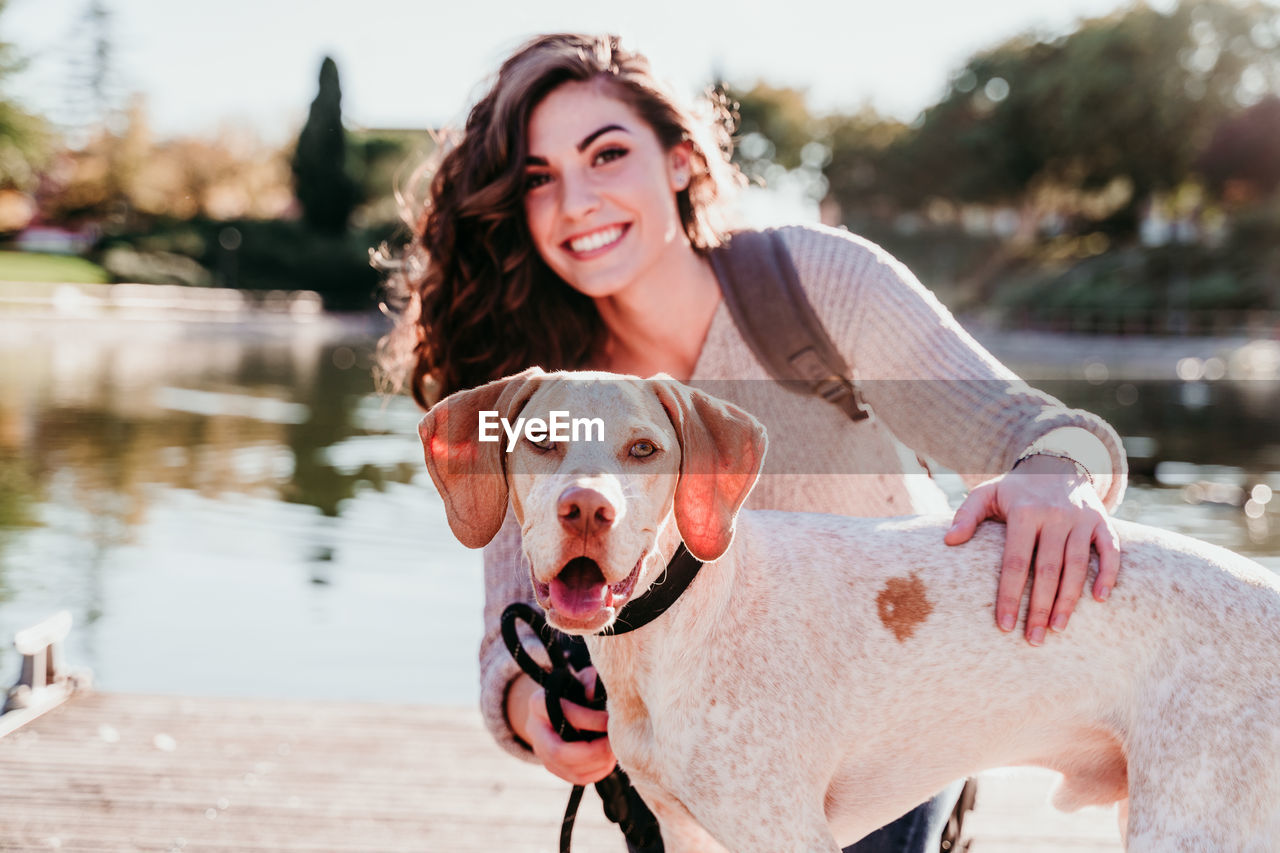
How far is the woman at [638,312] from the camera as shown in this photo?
246 centimetres

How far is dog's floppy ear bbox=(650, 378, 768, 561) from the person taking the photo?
1.84 meters

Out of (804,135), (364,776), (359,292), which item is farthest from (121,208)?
(364,776)

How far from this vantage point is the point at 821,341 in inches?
107

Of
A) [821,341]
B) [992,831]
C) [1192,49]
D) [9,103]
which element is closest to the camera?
[821,341]

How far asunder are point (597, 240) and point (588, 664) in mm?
1079

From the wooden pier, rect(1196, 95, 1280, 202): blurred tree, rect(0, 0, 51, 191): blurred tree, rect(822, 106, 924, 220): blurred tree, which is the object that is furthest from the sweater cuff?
rect(822, 106, 924, 220): blurred tree

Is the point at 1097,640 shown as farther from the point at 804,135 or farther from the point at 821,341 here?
the point at 804,135

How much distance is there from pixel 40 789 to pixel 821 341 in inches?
122

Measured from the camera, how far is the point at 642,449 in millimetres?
1789

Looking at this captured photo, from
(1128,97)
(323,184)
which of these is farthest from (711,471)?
(323,184)

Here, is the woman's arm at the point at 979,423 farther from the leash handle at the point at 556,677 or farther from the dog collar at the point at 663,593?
the leash handle at the point at 556,677

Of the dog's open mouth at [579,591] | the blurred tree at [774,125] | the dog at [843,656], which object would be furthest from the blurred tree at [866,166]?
the dog's open mouth at [579,591]

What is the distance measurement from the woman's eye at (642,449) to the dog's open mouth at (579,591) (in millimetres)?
196

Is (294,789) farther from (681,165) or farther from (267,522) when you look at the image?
(267,522)
